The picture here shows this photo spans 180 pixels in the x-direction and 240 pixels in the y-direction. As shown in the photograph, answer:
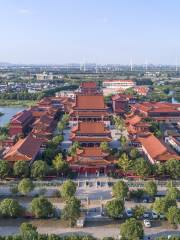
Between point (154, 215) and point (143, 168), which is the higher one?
point (143, 168)

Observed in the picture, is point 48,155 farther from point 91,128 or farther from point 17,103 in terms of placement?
point 17,103

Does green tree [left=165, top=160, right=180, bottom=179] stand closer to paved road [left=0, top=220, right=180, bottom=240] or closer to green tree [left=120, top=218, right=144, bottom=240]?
paved road [left=0, top=220, right=180, bottom=240]

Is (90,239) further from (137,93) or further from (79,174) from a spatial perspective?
(137,93)

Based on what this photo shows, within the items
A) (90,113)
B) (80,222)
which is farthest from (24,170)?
(90,113)

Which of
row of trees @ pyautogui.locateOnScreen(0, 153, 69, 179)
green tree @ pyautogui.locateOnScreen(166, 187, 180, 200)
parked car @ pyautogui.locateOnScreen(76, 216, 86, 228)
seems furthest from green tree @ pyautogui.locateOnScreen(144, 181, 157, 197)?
row of trees @ pyautogui.locateOnScreen(0, 153, 69, 179)

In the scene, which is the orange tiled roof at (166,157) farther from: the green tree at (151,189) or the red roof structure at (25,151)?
the red roof structure at (25,151)
